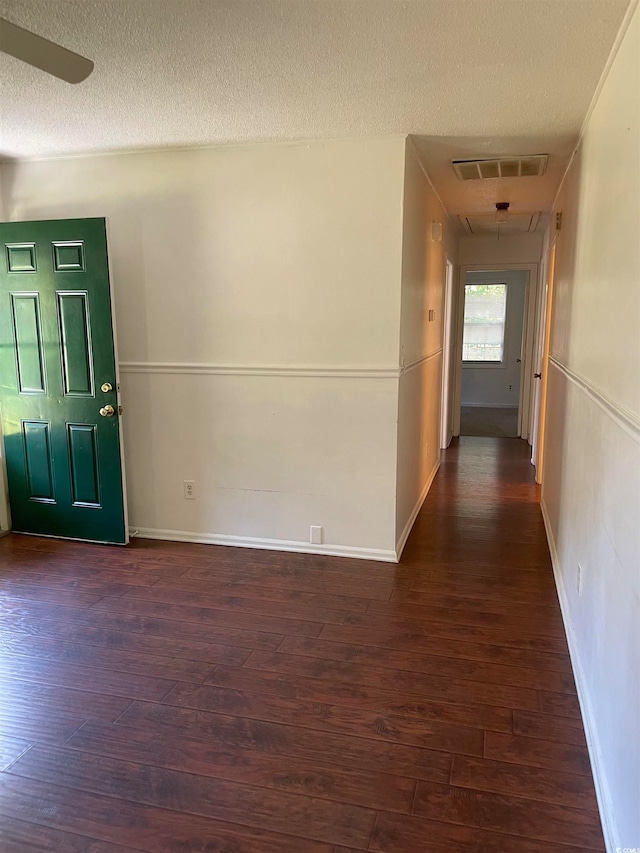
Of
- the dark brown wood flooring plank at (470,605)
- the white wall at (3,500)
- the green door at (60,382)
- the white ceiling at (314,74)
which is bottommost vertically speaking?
the dark brown wood flooring plank at (470,605)

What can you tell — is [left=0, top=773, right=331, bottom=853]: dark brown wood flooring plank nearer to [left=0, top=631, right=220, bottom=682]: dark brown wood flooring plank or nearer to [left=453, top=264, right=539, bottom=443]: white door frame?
[left=0, top=631, right=220, bottom=682]: dark brown wood flooring plank

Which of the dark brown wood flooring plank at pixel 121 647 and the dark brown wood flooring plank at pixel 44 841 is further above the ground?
the dark brown wood flooring plank at pixel 121 647

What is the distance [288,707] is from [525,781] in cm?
83

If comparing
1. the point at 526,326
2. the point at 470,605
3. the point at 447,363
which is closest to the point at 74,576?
the point at 470,605

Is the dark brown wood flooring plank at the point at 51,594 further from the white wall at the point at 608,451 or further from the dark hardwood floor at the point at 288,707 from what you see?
the white wall at the point at 608,451

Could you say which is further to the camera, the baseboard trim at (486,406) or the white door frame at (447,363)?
the baseboard trim at (486,406)

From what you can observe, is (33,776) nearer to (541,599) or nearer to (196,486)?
(196,486)

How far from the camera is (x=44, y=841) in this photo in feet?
5.31

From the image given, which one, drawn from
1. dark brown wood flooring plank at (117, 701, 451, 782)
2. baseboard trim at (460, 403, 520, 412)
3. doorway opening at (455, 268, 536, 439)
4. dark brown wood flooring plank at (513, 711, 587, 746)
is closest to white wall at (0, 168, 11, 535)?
dark brown wood flooring plank at (117, 701, 451, 782)

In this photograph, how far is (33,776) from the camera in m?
1.85

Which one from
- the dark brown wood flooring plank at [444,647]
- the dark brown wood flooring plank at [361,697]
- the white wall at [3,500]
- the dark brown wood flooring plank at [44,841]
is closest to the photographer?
the dark brown wood flooring plank at [44,841]

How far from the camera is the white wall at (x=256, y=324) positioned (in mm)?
3244

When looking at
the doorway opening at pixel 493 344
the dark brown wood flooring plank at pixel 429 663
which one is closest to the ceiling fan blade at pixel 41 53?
the dark brown wood flooring plank at pixel 429 663

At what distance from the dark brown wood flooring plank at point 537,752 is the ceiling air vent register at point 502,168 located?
303 cm
